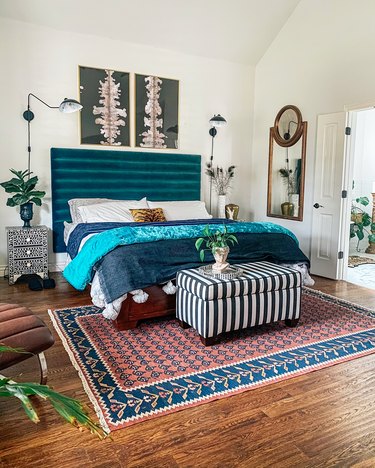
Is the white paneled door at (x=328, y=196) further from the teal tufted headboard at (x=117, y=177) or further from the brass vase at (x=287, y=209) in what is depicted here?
the teal tufted headboard at (x=117, y=177)

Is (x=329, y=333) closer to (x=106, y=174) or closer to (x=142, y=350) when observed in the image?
(x=142, y=350)

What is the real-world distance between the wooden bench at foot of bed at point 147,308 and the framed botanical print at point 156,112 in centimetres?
284

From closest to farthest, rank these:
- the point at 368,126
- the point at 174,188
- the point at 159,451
A: the point at 159,451 → the point at 174,188 → the point at 368,126

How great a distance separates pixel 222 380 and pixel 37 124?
3927mm

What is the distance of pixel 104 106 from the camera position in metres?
5.27

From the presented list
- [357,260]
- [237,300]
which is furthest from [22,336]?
[357,260]

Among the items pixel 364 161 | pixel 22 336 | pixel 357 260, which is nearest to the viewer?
pixel 22 336

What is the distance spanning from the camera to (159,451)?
5.96 feet

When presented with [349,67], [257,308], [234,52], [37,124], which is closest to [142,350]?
[257,308]

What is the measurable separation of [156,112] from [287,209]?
2.31 m

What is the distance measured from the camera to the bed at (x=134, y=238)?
10.5 feet

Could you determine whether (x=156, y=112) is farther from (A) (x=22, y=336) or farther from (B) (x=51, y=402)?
(B) (x=51, y=402)

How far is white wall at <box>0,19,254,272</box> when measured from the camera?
4.75 m

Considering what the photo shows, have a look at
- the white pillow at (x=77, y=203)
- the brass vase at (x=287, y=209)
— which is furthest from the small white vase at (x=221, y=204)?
the white pillow at (x=77, y=203)
